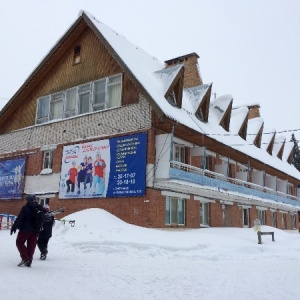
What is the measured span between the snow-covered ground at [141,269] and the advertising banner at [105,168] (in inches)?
107

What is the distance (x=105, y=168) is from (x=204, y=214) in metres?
7.07

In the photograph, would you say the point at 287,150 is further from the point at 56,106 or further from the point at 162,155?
the point at 56,106

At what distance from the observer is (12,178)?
24.1m

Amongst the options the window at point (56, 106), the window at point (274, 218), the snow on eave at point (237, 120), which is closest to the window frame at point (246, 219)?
the snow on eave at point (237, 120)

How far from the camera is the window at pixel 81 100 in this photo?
67.3 ft

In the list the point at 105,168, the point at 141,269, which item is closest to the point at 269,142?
the point at 105,168

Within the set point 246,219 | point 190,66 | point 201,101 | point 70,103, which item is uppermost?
point 190,66

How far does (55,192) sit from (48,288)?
15715 mm

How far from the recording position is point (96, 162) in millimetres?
19688

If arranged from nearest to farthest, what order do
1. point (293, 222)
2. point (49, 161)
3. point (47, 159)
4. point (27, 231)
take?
1. point (27, 231)
2. point (49, 161)
3. point (47, 159)
4. point (293, 222)

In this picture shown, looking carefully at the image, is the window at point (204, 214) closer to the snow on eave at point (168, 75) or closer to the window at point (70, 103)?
the snow on eave at point (168, 75)

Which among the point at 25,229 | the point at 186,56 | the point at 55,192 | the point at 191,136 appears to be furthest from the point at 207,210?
the point at 25,229

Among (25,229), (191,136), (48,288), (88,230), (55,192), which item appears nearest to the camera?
(48,288)

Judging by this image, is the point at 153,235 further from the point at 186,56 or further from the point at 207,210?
the point at 186,56
